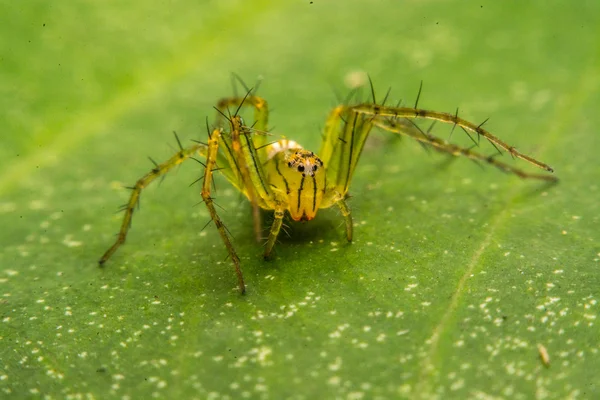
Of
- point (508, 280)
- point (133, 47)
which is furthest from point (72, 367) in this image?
point (133, 47)

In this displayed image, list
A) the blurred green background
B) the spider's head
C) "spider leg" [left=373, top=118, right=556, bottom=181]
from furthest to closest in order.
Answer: "spider leg" [left=373, top=118, right=556, bottom=181], the spider's head, the blurred green background

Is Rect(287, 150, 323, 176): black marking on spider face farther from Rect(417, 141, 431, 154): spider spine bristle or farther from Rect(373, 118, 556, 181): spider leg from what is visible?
Rect(417, 141, 431, 154): spider spine bristle

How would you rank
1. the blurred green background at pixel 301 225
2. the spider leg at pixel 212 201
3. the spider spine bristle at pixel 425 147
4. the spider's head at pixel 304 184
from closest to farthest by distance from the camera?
the blurred green background at pixel 301 225, the spider leg at pixel 212 201, the spider's head at pixel 304 184, the spider spine bristle at pixel 425 147

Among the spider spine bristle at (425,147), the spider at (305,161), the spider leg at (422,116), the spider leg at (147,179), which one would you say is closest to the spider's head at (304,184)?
the spider at (305,161)

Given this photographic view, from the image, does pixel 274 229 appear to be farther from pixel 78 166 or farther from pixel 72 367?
pixel 78 166

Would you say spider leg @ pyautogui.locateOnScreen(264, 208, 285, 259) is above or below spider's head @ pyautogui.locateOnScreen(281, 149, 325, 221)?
below

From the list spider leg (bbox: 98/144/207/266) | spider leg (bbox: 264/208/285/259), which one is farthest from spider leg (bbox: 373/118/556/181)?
spider leg (bbox: 98/144/207/266)

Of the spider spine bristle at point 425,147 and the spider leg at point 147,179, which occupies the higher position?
the spider spine bristle at point 425,147

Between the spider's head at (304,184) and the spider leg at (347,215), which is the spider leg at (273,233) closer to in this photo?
the spider's head at (304,184)

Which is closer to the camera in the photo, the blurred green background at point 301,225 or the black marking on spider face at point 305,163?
the blurred green background at point 301,225
